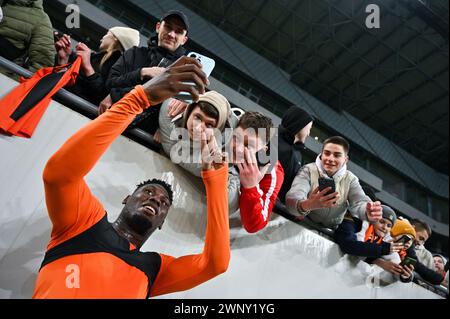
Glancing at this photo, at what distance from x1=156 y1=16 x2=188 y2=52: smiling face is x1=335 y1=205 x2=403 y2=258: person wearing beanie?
187 centimetres

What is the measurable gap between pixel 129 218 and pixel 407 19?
36.7 ft

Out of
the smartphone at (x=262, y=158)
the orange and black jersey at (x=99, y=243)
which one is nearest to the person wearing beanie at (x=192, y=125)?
the smartphone at (x=262, y=158)

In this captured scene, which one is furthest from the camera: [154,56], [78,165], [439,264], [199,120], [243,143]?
[439,264]

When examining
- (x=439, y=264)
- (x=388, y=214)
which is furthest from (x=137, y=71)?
(x=439, y=264)

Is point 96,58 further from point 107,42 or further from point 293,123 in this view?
point 293,123

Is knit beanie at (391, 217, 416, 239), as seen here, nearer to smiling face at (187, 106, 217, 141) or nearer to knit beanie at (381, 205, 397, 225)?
knit beanie at (381, 205, 397, 225)

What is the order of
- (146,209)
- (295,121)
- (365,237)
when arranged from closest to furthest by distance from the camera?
(146,209) → (295,121) → (365,237)

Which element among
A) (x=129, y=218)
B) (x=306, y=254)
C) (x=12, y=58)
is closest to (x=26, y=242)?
(x=129, y=218)

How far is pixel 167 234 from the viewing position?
1.84 m

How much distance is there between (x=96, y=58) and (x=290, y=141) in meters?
1.56

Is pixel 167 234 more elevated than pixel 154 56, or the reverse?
pixel 154 56

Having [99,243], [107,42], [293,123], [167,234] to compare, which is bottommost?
[99,243]

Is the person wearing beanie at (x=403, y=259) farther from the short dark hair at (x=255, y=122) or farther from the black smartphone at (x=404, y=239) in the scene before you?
the short dark hair at (x=255, y=122)

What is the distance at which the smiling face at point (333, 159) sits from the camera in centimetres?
239
